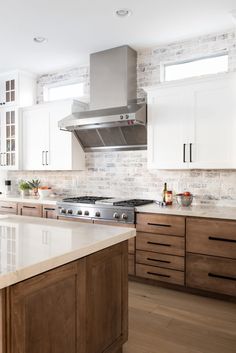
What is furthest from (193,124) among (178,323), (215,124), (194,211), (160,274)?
(178,323)

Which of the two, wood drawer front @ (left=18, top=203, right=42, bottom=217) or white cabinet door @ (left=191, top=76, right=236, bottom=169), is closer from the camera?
white cabinet door @ (left=191, top=76, right=236, bottom=169)

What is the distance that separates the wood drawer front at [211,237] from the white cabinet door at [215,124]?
2.17 ft

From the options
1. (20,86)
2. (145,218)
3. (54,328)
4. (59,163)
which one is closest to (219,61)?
(145,218)

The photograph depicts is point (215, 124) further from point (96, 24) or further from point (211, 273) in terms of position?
point (96, 24)

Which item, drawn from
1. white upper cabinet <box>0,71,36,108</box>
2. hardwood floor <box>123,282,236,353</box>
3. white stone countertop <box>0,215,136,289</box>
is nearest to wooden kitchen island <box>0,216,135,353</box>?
white stone countertop <box>0,215,136,289</box>

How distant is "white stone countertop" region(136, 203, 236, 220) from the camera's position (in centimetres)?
303

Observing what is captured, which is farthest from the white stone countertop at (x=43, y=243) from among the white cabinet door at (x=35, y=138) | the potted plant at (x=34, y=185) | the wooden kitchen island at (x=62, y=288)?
the potted plant at (x=34, y=185)

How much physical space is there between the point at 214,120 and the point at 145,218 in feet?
4.36

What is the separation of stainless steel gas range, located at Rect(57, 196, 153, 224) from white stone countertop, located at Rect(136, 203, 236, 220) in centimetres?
15

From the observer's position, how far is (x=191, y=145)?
348 centimetres

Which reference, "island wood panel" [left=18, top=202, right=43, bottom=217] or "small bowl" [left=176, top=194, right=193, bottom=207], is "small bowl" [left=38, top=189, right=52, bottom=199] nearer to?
"island wood panel" [left=18, top=202, right=43, bottom=217]

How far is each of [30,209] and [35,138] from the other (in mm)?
1155

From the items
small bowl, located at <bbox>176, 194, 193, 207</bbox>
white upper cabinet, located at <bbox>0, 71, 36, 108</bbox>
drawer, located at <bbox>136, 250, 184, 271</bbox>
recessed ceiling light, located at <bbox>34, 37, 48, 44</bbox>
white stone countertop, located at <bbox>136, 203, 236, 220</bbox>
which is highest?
recessed ceiling light, located at <bbox>34, 37, 48, 44</bbox>

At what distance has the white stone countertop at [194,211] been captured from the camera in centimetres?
303
